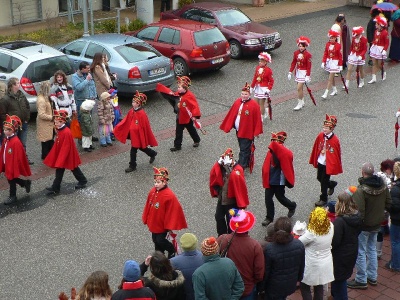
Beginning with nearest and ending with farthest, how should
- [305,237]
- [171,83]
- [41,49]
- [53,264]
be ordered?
[305,237] → [53,264] → [41,49] → [171,83]

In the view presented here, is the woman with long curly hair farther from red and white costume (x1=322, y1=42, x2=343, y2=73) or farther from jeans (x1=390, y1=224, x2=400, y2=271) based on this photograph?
red and white costume (x1=322, y1=42, x2=343, y2=73)

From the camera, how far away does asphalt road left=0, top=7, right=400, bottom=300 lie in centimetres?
1055

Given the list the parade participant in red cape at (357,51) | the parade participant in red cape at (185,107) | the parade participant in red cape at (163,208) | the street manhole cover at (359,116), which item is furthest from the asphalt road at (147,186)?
the parade participant in red cape at (163,208)

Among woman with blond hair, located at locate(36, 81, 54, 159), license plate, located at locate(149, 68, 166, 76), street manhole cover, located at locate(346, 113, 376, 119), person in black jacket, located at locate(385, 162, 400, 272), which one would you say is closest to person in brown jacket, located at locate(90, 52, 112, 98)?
woman with blond hair, located at locate(36, 81, 54, 159)

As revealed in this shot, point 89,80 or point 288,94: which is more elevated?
point 89,80

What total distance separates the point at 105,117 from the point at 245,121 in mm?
3028

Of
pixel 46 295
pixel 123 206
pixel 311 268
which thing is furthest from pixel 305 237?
pixel 123 206

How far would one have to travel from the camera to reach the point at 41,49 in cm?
1669

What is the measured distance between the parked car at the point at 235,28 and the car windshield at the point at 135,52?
4161 mm

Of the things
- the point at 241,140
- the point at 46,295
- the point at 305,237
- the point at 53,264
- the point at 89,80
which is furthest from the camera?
the point at 89,80

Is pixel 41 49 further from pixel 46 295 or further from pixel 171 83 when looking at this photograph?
pixel 46 295

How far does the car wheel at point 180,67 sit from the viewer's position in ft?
65.0

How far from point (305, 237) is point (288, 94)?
10323 mm

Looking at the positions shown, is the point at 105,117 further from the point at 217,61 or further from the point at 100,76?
the point at 217,61
